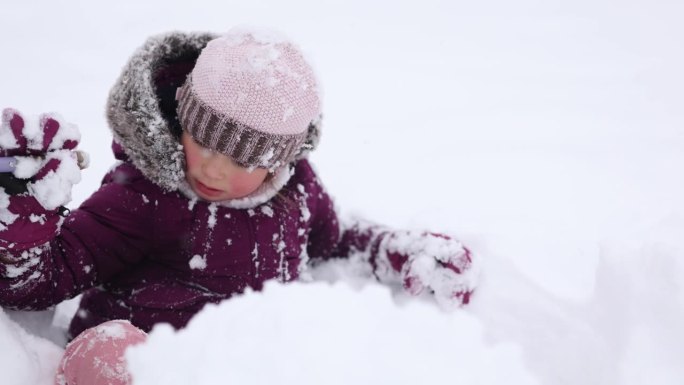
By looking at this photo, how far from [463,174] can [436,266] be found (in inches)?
24.9

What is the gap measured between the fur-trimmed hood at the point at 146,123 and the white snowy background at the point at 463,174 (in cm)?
32

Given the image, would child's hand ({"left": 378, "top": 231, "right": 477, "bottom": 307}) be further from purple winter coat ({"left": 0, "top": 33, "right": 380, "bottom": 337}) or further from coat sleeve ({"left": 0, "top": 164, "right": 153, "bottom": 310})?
coat sleeve ({"left": 0, "top": 164, "right": 153, "bottom": 310})

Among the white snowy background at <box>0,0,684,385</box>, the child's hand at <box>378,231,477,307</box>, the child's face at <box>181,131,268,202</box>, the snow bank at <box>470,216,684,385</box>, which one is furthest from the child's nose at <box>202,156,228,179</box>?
the snow bank at <box>470,216,684,385</box>

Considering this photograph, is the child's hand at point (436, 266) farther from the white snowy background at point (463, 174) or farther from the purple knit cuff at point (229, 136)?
the purple knit cuff at point (229, 136)

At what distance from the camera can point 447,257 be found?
1.45 m

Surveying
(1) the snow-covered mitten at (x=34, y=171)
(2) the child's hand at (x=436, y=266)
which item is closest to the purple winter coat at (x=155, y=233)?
(1) the snow-covered mitten at (x=34, y=171)

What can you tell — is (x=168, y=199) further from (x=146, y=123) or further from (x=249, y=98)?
(x=249, y=98)

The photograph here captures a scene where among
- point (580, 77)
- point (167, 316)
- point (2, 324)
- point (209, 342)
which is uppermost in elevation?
point (580, 77)

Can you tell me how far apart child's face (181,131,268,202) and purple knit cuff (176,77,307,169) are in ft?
0.07

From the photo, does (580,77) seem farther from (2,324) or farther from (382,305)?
(2,324)

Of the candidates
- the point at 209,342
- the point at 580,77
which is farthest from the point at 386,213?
the point at 580,77

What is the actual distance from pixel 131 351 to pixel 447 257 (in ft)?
2.78

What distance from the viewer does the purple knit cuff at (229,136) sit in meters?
1.03

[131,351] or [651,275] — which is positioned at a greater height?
[651,275]
